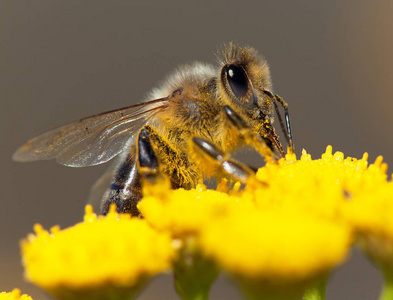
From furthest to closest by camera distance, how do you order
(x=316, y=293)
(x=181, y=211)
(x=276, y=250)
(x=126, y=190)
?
(x=126, y=190) < (x=316, y=293) < (x=181, y=211) < (x=276, y=250)

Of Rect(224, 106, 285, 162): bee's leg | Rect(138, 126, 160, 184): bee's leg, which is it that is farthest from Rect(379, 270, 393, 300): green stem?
Rect(138, 126, 160, 184): bee's leg

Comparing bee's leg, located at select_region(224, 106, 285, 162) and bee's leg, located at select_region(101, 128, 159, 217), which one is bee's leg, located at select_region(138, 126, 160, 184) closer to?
bee's leg, located at select_region(101, 128, 159, 217)

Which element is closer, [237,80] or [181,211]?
[181,211]

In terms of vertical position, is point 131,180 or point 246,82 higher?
point 246,82

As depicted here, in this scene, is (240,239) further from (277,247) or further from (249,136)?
(249,136)

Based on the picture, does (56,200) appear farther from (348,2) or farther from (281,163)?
(281,163)

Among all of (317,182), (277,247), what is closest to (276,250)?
(277,247)

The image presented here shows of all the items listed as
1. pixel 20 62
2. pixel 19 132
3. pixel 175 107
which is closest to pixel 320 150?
pixel 19 132
